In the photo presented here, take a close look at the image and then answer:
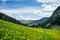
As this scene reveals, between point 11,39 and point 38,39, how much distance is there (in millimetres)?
5667

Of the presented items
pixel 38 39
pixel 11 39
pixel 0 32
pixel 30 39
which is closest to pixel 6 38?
pixel 11 39

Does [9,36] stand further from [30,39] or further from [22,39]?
[30,39]

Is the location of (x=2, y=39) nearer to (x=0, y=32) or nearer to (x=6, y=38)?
(x=6, y=38)

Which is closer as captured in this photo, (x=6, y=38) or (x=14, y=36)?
(x=6, y=38)

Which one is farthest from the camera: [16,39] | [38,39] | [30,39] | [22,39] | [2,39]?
[38,39]

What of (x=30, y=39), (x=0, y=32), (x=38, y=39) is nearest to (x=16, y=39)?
(x=0, y=32)

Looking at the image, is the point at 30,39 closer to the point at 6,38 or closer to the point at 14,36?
the point at 14,36

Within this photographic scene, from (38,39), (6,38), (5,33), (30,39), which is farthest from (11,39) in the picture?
(38,39)

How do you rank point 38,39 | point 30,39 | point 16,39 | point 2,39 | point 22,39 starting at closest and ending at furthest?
point 2,39
point 16,39
point 22,39
point 30,39
point 38,39

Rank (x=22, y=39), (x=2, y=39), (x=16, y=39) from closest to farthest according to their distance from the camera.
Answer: (x=2, y=39) < (x=16, y=39) < (x=22, y=39)

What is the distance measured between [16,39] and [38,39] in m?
4.99

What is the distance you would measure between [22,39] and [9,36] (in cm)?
150

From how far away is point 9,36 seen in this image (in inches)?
619

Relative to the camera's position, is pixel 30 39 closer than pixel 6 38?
No
